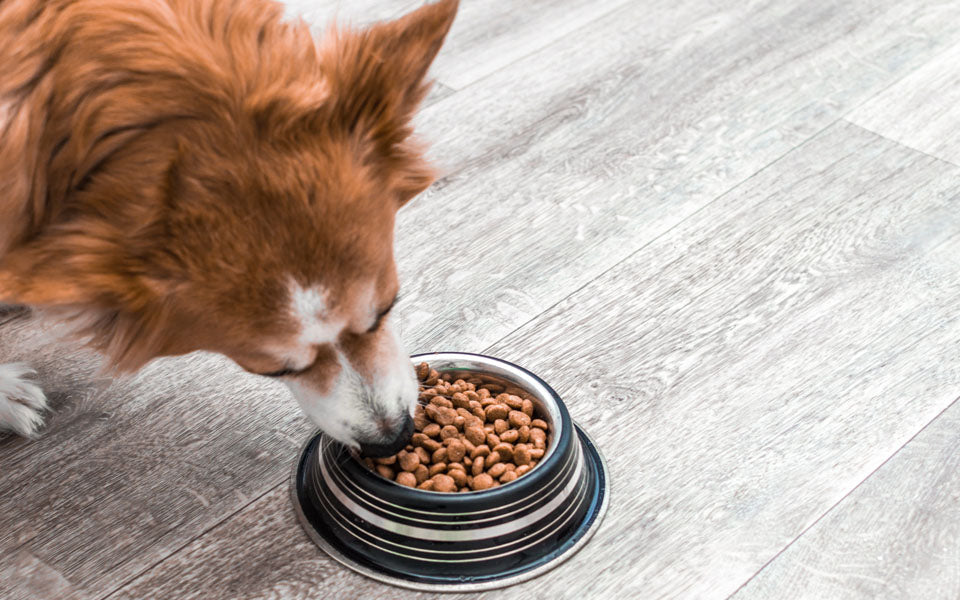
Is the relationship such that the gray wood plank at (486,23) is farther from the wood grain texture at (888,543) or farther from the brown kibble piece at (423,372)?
the wood grain texture at (888,543)

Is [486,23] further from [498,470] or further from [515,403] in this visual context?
[498,470]

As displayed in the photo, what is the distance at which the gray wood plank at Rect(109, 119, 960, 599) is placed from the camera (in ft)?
5.60

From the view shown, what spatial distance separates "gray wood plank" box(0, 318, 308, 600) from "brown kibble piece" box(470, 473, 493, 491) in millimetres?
377

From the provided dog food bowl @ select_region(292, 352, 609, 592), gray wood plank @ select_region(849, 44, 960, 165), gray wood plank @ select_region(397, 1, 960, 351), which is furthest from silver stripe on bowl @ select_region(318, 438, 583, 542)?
gray wood plank @ select_region(849, 44, 960, 165)

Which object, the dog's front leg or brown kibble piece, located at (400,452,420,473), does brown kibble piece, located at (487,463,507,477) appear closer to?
brown kibble piece, located at (400,452,420,473)

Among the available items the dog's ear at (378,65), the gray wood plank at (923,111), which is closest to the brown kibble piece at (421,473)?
the dog's ear at (378,65)

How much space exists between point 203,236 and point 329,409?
379 mm

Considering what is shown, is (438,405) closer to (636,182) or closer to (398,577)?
(398,577)

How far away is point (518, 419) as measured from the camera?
71.2 inches

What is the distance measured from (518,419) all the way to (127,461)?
0.70 metres

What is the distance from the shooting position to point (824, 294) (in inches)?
86.0

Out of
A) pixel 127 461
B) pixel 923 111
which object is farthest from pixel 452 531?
pixel 923 111

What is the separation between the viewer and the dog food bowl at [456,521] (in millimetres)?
1632

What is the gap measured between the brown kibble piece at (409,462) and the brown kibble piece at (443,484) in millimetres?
47
